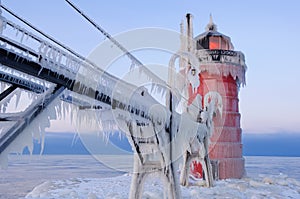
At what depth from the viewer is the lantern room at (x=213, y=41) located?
56.4 feet

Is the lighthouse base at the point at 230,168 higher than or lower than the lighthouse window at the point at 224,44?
lower

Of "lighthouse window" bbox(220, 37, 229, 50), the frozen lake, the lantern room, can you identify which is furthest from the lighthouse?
the frozen lake

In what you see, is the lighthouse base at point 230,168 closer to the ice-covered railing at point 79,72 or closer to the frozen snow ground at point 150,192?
the frozen snow ground at point 150,192

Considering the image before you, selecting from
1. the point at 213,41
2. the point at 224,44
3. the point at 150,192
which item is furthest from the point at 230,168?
the point at 150,192

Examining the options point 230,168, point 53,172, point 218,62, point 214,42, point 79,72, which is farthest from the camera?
point 53,172

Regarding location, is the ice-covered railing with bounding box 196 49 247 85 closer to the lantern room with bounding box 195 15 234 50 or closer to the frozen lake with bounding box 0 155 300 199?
the lantern room with bounding box 195 15 234 50

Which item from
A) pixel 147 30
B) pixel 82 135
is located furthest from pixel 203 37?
pixel 82 135

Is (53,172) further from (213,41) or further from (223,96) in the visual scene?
(213,41)

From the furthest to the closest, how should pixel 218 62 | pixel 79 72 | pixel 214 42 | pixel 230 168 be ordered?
1. pixel 214 42
2. pixel 218 62
3. pixel 230 168
4. pixel 79 72

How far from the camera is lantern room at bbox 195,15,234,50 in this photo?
56.4 ft

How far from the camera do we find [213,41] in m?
17.3

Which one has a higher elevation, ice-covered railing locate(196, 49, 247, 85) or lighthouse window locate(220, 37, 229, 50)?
lighthouse window locate(220, 37, 229, 50)

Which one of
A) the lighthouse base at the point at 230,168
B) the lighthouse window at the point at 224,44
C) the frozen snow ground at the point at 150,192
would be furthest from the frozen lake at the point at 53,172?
the lighthouse window at the point at 224,44

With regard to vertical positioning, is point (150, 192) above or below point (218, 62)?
below
